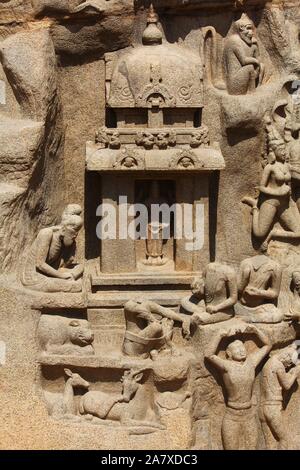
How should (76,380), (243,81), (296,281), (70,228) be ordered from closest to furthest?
(76,380)
(70,228)
(296,281)
(243,81)

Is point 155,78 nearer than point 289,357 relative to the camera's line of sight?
No

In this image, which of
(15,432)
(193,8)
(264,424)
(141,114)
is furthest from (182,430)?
(193,8)

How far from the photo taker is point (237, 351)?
32.6 ft

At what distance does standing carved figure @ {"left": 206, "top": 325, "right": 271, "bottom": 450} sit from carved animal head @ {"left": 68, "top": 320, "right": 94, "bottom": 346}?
1412mm

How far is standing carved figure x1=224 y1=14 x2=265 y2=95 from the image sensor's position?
10.8 meters

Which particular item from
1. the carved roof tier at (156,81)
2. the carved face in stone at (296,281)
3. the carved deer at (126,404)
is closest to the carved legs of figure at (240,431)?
the carved deer at (126,404)

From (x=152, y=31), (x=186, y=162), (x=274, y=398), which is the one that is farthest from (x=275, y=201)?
(x=152, y=31)

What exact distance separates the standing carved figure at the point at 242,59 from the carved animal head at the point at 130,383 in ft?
12.3

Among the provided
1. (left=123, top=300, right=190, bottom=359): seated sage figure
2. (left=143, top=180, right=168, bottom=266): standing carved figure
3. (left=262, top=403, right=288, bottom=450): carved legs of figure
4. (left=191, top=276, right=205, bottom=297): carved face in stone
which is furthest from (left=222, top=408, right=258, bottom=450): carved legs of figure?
(left=143, top=180, right=168, bottom=266): standing carved figure

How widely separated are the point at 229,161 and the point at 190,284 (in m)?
1.68

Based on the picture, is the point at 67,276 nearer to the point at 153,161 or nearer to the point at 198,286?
the point at 198,286

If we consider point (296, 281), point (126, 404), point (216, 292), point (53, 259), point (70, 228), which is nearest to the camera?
point (126, 404)

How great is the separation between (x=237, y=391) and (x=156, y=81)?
3789mm

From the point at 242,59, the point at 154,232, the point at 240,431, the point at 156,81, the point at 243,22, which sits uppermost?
the point at 243,22
